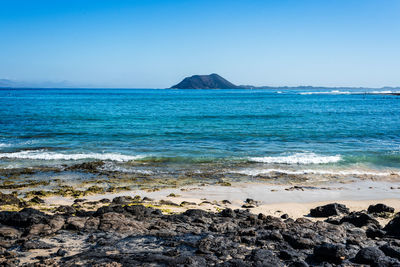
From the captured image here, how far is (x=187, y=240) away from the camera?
303 inches

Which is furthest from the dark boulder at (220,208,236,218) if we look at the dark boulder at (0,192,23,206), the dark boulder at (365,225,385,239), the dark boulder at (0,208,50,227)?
the dark boulder at (0,192,23,206)

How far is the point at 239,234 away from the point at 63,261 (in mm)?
4308

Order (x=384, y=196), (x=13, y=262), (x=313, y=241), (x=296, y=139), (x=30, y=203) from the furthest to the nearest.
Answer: (x=296, y=139) < (x=384, y=196) < (x=30, y=203) < (x=313, y=241) < (x=13, y=262)

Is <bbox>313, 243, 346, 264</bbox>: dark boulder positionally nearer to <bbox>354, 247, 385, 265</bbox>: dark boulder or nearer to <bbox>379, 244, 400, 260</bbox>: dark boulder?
<bbox>354, 247, 385, 265</bbox>: dark boulder

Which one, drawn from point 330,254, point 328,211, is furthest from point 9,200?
point 328,211

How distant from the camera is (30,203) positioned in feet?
37.4

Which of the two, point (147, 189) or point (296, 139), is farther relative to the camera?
point (296, 139)

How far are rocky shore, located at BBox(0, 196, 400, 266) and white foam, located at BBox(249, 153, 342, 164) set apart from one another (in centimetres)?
977

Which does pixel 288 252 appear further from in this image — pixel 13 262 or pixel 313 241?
pixel 13 262

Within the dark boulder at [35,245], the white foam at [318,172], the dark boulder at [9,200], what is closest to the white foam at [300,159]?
the white foam at [318,172]

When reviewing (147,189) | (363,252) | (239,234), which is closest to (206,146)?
(147,189)

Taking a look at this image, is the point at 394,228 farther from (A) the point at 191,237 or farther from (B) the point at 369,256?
(A) the point at 191,237

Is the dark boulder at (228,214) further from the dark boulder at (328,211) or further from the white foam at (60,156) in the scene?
the white foam at (60,156)

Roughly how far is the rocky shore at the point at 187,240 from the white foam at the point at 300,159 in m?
9.77
